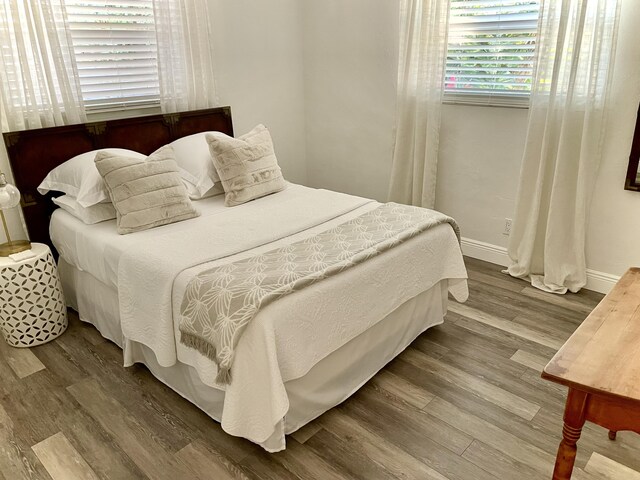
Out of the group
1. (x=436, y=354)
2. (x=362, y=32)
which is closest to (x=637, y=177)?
(x=436, y=354)

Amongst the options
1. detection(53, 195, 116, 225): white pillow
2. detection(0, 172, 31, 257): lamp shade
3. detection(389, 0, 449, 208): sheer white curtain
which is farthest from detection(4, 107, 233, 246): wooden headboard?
detection(389, 0, 449, 208): sheer white curtain

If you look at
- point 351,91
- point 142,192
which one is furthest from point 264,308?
point 351,91

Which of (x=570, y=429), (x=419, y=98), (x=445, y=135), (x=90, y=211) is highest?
(x=419, y=98)

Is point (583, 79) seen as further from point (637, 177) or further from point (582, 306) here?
point (582, 306)

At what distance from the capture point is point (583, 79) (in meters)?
2.81

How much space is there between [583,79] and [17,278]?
331 cm

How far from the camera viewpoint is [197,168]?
120 inches

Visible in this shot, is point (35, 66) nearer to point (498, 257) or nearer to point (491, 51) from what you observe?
point (491, 51)

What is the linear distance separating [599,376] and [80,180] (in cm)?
261

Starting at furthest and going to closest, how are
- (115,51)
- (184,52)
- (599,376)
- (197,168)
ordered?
(184,52) → (115,51) → (197,168) → (599,376)

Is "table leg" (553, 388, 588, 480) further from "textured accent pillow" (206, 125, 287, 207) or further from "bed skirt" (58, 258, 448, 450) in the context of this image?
"textured accent pillow" (206, 125, 287, 207)

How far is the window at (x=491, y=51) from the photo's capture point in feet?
10.1

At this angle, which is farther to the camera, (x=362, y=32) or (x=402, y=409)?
(x=362, y=32)

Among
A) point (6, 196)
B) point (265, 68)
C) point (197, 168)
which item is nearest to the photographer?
point (6, 196)
